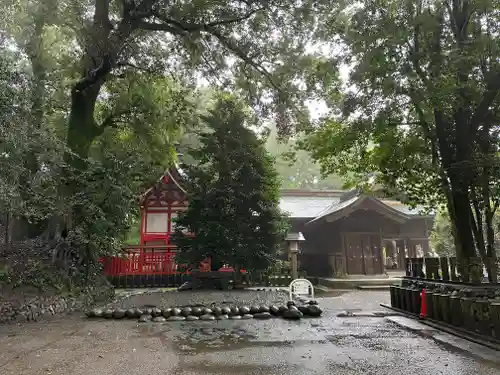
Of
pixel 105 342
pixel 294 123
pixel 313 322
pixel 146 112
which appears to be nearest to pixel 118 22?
pixel 146 112

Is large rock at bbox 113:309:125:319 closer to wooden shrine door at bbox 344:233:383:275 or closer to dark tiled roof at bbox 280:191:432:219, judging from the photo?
wooden shrine door at bbox 344:233:383:275

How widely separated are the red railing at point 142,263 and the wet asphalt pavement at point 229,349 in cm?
810

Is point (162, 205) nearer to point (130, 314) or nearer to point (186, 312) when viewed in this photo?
point (130, 314)

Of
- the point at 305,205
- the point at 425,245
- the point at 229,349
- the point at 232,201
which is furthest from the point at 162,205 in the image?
the point at 425,245

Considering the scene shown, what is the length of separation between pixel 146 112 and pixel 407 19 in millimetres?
9994

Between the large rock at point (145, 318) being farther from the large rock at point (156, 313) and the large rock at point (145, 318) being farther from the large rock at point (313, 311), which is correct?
the large rock at point (313, 311)

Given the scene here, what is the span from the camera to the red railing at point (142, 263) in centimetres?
1606

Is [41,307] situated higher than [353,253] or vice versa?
[353,253]

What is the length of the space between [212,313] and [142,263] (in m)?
8.33

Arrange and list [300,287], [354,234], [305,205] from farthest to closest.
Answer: [305,205], [354,234], [300,287]

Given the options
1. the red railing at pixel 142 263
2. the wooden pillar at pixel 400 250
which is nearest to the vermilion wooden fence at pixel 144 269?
the red railing at pixel 142 263

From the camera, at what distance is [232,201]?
43.1ft

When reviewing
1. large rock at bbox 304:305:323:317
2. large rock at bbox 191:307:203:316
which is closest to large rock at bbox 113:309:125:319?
large rock at bbox 191:307:203:316

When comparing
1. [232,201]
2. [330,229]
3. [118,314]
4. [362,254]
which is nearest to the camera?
[118,314]
